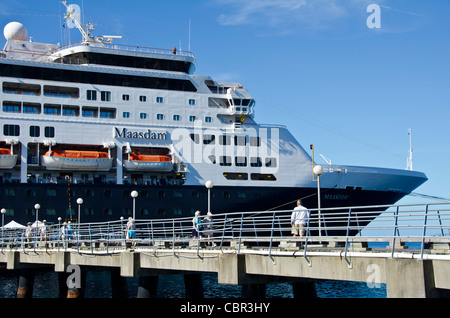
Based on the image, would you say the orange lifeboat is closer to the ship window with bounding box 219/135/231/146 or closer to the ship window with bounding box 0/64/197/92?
the ship window with bounding box 0/64/197/92

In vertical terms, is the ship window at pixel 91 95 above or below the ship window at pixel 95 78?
below

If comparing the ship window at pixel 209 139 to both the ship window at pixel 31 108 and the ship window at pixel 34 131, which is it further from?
the ship window at pixel 31 108

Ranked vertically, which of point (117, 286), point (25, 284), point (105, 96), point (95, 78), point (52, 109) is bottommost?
point (25, 284)

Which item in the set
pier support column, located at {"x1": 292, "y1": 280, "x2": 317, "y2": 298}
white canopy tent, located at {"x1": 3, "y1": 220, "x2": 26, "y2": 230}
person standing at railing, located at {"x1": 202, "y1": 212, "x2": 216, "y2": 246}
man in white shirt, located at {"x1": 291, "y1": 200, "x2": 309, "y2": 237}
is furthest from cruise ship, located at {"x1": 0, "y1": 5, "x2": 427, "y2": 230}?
man in white shirt, located at {"x1": 291, "y1": 200, "x2": 309, "y2": 237}

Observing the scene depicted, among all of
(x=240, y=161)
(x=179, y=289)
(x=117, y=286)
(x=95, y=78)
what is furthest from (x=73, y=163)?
(x=117, y=286)

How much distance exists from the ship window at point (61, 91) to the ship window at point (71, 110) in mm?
1108

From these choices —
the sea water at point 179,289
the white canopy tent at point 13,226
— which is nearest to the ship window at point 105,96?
the white canopy tent at point 13,226

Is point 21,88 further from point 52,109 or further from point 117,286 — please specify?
point 117,286

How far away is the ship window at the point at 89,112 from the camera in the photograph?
44.5 metres

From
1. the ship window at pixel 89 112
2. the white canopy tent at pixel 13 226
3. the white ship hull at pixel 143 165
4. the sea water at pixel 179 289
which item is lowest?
the sea water at pixel 179 289

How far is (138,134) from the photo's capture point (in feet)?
147

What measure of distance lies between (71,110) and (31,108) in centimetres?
284

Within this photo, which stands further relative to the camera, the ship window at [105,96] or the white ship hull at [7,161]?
the ship window at [105,96]
